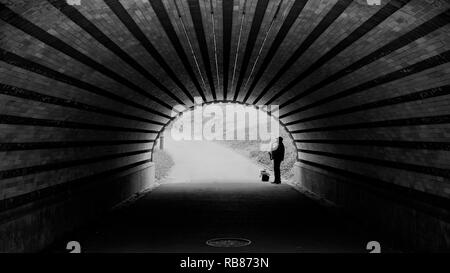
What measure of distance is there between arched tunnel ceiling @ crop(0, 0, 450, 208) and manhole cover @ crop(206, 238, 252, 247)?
3.46 m

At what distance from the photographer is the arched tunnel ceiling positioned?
5.61 m

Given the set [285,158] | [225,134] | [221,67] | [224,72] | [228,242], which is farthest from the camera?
[225,134]

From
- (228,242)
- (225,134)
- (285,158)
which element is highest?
(225,134)

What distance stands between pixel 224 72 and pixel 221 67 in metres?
0.72

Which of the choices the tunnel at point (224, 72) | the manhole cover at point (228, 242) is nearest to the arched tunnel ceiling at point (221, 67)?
the tunnel at point (224, 72)

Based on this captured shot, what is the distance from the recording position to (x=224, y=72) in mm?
12117

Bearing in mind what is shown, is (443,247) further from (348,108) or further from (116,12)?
(116,12)

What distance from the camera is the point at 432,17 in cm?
495

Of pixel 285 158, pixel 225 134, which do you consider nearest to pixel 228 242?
pixel 285 158

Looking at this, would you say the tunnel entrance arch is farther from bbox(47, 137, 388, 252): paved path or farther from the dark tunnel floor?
the dark tunnel floor

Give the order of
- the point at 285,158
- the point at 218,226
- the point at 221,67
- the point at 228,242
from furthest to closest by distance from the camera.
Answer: the point at 285,158 < the point at 221,67 < the point at 218,226 < the point at 228,242

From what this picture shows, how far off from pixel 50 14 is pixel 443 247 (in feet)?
23.0

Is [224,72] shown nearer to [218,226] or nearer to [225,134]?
[218,226]

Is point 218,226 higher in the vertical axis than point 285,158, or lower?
lower
